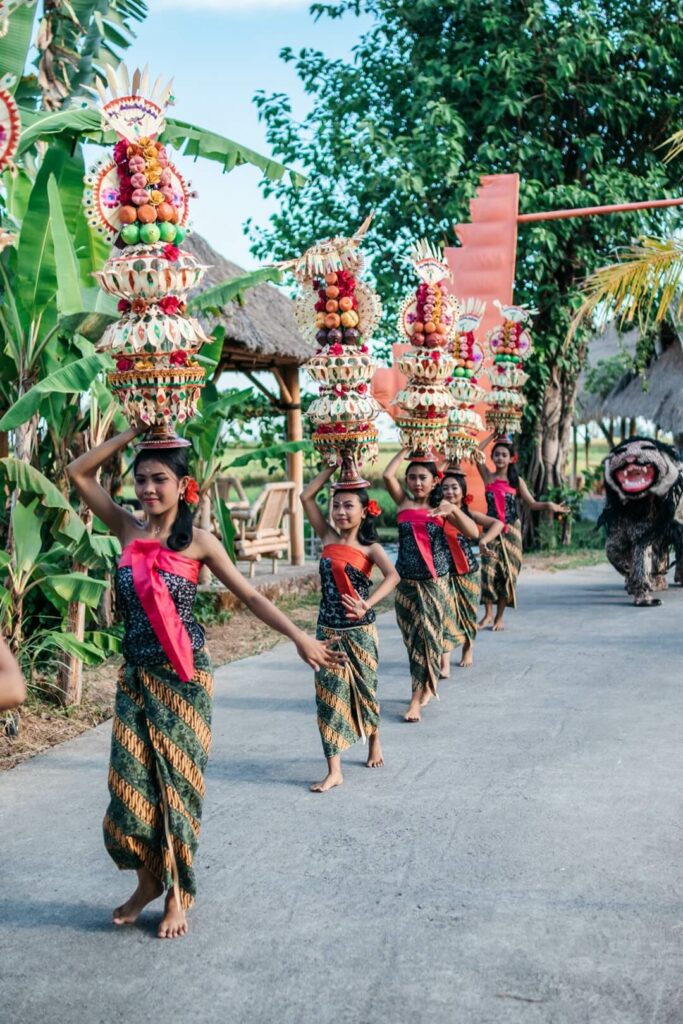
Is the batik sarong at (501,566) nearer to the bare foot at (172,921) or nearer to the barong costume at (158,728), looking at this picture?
the barong costume at (158,728)

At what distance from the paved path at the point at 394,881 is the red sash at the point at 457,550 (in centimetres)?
149

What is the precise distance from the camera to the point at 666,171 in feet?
56.8

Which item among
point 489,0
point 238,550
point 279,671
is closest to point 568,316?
point 489,0

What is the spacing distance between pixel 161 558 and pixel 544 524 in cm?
1421

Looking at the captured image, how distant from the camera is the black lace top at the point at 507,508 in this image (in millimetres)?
10180

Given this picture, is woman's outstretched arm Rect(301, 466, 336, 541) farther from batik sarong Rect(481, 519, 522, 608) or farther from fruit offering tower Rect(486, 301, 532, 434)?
fruit offering tower Rect(486, 301, 532, 434)

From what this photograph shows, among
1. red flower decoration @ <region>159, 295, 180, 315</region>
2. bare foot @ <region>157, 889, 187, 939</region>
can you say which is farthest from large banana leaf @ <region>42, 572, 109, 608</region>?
bare foot @ <region>157, 889, 187, 939</region>

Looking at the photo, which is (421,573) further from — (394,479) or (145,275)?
(145,275)

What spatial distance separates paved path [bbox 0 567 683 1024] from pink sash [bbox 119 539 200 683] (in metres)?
0.97

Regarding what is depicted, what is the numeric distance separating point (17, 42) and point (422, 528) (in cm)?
387

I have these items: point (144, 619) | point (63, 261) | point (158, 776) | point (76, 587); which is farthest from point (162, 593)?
point (63, 261)

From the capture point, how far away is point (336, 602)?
5.85 meters

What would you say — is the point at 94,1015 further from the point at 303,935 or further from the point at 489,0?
the point at 489,0

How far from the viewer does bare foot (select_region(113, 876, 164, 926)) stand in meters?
4.00
